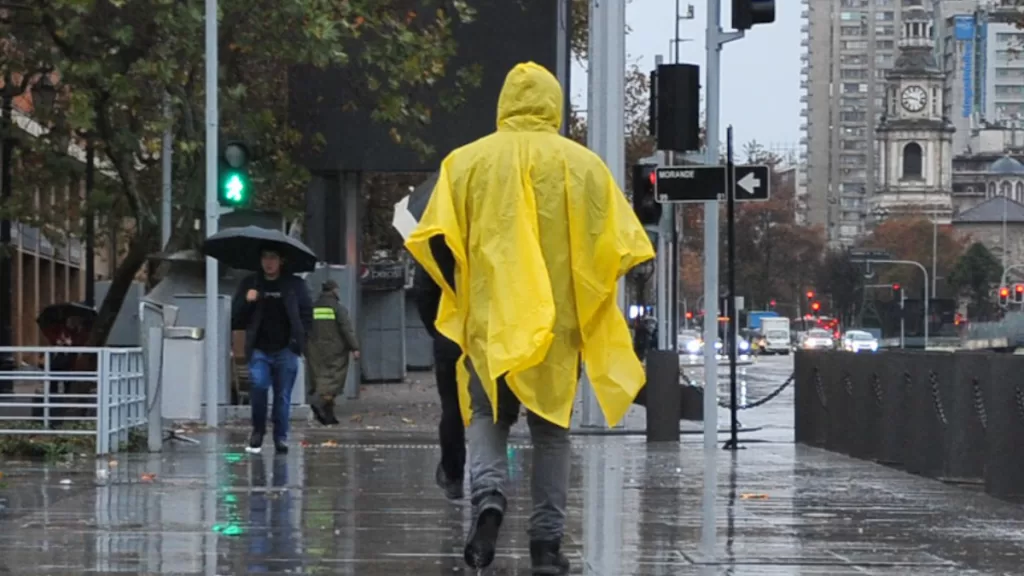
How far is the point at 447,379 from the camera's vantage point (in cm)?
1077

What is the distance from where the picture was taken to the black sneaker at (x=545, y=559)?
8.24m

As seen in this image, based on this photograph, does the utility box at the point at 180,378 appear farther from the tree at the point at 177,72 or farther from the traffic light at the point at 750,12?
the traffic light at the point at 750,12

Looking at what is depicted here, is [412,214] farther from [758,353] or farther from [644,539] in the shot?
[758,353]

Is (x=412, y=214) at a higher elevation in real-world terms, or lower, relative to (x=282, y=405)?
higher

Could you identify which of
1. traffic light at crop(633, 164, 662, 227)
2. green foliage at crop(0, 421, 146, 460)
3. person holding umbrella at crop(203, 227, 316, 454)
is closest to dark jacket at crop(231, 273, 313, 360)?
person holding umbrella at crop(203, 227, 316, 454)

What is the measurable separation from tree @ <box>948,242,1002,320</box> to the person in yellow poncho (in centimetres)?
14693

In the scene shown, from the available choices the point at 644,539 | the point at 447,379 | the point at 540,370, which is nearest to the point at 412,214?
the point at 447,379

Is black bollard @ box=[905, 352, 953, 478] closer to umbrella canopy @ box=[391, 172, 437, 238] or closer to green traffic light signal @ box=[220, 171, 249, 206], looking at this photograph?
umbrella canopy @ box=[391, 172, 437, 238]

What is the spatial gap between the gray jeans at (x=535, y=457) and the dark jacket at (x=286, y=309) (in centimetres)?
Answer: 785

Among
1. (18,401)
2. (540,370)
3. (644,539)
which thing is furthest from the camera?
(18,401)

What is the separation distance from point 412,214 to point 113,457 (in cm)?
427

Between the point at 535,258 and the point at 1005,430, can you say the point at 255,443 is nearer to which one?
the point at 1005,430

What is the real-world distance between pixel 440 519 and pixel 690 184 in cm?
787

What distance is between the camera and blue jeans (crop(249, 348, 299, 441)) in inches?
640
